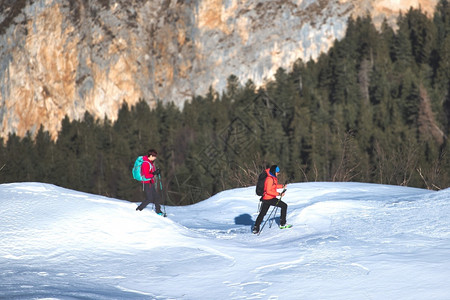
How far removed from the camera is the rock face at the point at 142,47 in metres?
101

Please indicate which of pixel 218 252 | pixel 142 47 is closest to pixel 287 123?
pixel 142 47

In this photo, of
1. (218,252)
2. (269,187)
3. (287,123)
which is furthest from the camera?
(287,123)

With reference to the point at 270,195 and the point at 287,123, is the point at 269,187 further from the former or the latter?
the point at 287,123

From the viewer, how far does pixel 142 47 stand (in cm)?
10519

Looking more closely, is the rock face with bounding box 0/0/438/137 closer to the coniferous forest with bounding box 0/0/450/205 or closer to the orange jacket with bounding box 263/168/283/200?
Answer: the coniferous forest with bounding box 0/0/450/205

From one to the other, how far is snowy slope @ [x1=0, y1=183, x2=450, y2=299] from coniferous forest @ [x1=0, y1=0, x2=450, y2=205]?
136 ft

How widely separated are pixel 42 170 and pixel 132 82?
88.6 ft

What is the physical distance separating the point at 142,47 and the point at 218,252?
101 m

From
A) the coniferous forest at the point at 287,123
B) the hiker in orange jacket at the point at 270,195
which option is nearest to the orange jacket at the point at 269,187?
the hiker in orange jacket at the point at 270,195

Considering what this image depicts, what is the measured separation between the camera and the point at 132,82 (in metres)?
103

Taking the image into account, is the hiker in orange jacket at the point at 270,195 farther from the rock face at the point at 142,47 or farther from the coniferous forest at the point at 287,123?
the rock face at the point at 142,47

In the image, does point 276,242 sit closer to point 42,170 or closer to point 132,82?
point 42,170

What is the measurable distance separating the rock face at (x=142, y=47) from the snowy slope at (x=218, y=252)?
90194 mm

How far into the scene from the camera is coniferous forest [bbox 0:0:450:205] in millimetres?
64750
